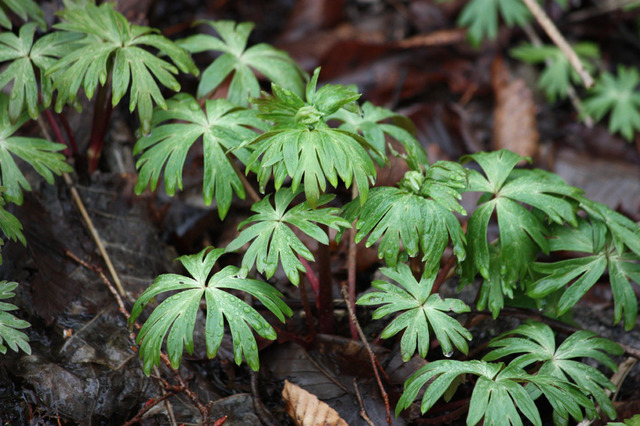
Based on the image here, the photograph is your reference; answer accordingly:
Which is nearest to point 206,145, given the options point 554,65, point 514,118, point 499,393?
point 499,393

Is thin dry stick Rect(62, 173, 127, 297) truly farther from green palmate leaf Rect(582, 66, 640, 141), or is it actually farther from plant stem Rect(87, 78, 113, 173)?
green palmate leaf Rect(582, 66, 640, 141)

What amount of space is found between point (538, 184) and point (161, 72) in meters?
1.68

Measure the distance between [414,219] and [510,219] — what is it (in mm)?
450

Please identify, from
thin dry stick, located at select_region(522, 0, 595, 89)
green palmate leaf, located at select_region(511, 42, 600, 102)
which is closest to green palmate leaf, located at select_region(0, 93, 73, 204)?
thin dry stick, located at select_region(522, 0, 595, 89)

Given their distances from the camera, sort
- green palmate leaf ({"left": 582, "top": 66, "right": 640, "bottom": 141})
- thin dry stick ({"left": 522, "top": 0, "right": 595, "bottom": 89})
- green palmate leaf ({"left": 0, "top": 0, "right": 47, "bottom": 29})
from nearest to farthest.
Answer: green palmate leaf ({"left": 0, "top": 0, "right": 47, "bottom": 29}) → thin dry stick ({"left": 522, "top": 0, "right": 595, "bottom": 89}) → green palmate leaf ({"left": 582, "top": 66, "right": 640, "bottom": 141})

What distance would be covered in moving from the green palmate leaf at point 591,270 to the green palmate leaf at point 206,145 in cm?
134

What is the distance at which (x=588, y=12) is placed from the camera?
5.11 metres

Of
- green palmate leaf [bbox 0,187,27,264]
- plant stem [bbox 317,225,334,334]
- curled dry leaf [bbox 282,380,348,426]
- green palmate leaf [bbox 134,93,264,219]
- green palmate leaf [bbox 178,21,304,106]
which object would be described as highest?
green palmate leaf [bbox 178,21,304,106]

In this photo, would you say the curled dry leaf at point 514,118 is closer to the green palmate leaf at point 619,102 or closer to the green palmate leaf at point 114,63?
the green palmate leaf at point 619,102

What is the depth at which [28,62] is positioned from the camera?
7.74 ft

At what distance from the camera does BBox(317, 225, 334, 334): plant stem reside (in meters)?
2.38

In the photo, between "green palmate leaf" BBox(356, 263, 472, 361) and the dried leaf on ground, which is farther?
the dried leaf on ground

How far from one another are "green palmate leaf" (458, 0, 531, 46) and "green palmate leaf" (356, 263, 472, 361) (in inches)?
126

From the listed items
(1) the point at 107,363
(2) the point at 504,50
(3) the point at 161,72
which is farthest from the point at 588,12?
(1) the point at 107,363
